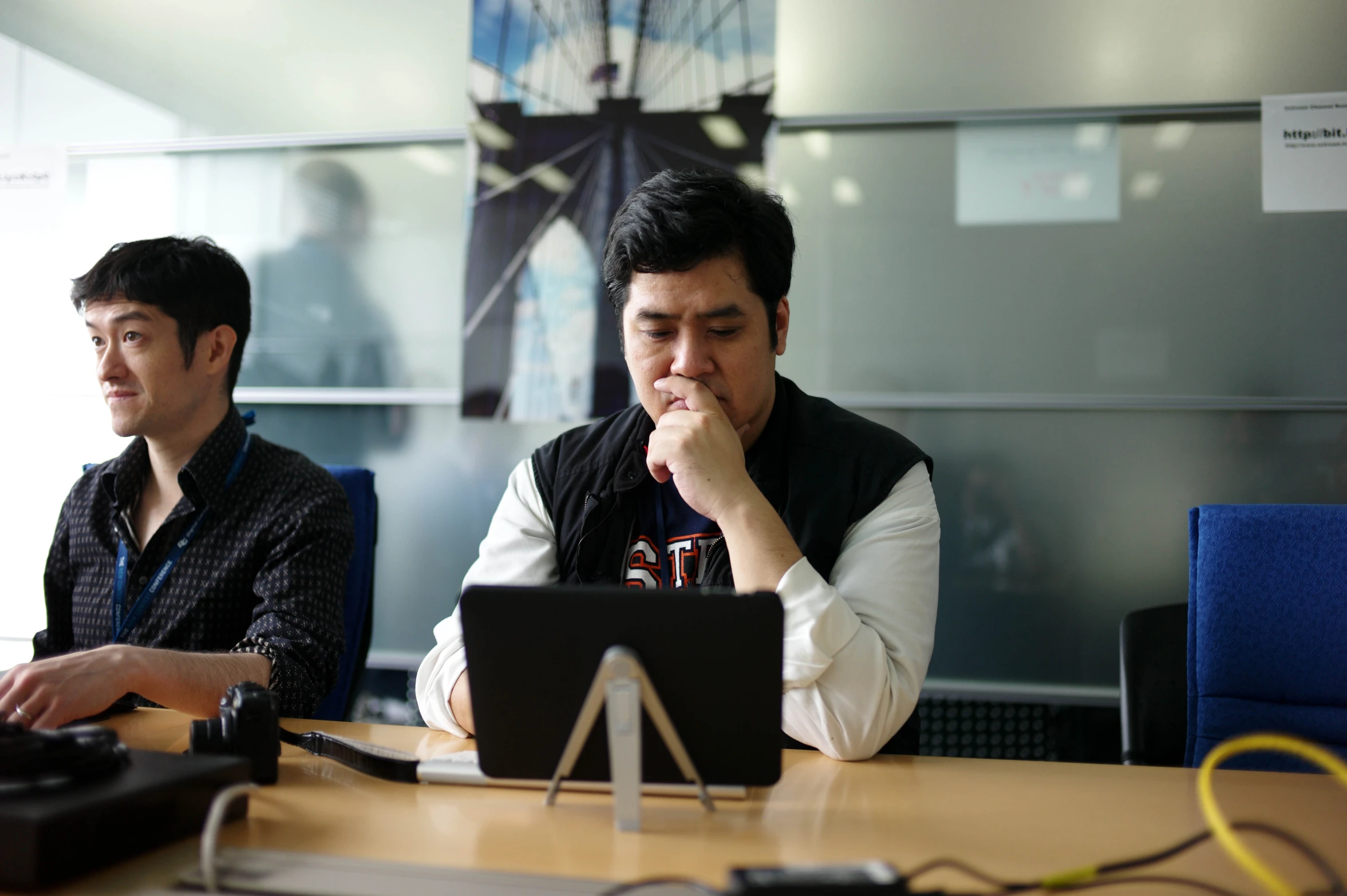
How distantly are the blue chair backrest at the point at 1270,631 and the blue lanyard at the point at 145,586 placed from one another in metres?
1.61

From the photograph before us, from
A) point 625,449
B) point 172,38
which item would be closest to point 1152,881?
point 625,449

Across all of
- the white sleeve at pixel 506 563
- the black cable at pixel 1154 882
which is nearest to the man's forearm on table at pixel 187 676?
the white sleeve at pixel 506 563

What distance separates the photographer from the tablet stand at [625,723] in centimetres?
82

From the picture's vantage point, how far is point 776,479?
5.02 feet

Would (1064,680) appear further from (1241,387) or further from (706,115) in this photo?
(706,115)

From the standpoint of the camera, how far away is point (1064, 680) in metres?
2.19

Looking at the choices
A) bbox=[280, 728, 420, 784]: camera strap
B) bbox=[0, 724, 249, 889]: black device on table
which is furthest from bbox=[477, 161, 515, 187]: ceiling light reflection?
bbox=[0, 724, 249, 889]: black device on table

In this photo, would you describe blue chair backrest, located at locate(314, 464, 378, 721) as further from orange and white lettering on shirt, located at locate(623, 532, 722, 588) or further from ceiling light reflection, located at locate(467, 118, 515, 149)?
ceiling light reflection, located at locate(467, 118, 515, 149)

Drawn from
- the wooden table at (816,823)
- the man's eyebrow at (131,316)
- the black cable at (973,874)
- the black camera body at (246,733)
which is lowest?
the wooden table at (816,823)

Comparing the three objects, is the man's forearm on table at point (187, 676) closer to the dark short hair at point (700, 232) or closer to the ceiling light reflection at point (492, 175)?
the dark short hair at point (700, 232)

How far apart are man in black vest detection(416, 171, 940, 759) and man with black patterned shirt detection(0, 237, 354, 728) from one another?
0.97 feet

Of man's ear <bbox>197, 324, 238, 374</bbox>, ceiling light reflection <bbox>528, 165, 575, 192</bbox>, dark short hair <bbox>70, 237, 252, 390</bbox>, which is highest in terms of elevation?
ceiling light reflection <bbox>528, 165, 575, 192</bbox>

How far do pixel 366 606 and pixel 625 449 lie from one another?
60 cm

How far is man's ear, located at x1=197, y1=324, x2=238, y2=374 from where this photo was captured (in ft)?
6.08
